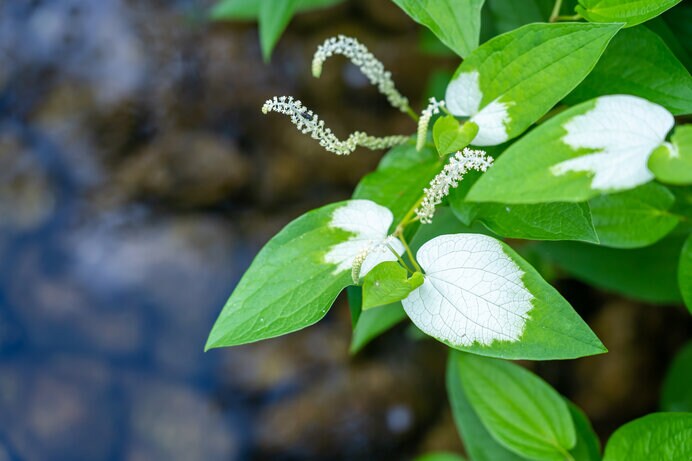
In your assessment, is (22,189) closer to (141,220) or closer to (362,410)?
(141,220)

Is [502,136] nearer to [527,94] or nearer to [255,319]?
[527,94]

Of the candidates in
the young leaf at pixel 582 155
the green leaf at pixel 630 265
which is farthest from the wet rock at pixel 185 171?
the young leaf at pixel 582 155

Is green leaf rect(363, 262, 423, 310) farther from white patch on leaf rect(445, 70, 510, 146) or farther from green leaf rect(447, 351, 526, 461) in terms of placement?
green leaf rect(447, 351, 526, 461)

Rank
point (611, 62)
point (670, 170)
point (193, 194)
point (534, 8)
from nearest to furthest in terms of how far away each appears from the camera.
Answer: point (670, 170)
point (611, 62)
point (534, 8)
point (193, 194)

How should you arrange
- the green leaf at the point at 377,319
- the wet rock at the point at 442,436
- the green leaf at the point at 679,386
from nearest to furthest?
the green leaf at the point at 377,319, the green leaf at the point at 679,386, the wet rock at the point at 442,436

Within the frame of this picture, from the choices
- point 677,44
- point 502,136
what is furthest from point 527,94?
point 677,44

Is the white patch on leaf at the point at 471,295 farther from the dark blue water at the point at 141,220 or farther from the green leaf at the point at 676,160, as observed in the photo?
the dark blue water at the point at 141,220
